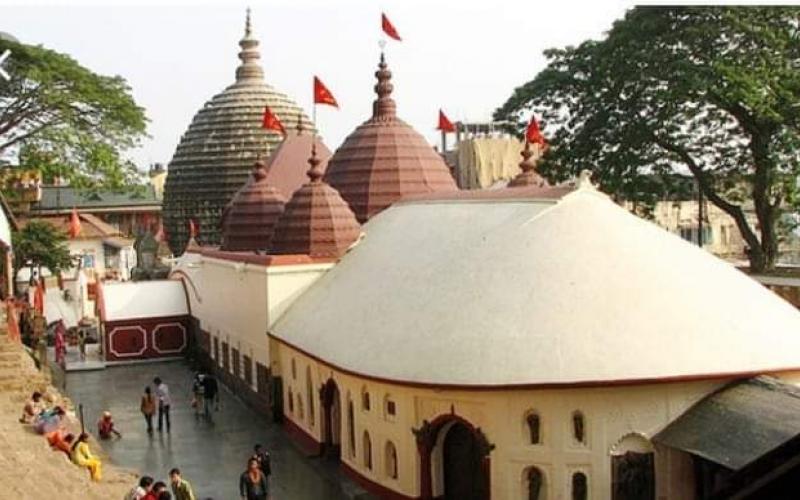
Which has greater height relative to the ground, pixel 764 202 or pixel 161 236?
pixel 764 202

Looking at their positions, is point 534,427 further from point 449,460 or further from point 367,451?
point 367,451

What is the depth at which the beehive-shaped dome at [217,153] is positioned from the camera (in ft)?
146

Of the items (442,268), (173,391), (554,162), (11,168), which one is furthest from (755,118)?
(11,168)

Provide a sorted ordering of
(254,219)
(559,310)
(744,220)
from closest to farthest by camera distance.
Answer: (559,310) < (254,219) < (744,220)

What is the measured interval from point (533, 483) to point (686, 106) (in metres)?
18.7

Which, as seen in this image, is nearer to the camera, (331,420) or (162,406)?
(331,420)

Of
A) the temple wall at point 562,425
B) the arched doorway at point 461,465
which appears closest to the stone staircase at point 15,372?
the temple wall at point 562,425

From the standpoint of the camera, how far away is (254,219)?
31.6m

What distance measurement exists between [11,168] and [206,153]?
17440mm

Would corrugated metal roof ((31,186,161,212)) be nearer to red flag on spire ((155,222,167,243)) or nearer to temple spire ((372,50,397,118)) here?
red flag on spire ((155,222,167,243))

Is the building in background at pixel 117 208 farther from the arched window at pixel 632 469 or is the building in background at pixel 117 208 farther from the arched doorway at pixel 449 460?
the arched window at pixel 632 469

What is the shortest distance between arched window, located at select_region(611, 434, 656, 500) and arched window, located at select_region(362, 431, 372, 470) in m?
5.14

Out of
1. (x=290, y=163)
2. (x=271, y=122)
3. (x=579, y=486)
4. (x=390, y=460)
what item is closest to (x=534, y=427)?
(x=579, y=486)

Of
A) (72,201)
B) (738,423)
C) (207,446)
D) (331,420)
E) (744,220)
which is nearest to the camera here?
(738,423)
